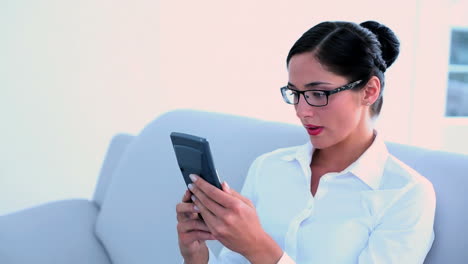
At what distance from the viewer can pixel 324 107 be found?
47.5 inches

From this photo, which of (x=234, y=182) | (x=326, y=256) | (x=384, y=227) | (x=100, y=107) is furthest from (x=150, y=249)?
(x=100, y=107)

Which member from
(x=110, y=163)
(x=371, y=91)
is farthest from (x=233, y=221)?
(x=110, y=163)

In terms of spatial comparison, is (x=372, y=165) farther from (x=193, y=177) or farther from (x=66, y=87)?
(x=66, y=87)

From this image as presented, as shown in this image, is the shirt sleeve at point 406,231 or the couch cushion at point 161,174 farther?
the couch cushion at point 161,174

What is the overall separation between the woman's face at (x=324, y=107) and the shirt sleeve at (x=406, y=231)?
0.18m

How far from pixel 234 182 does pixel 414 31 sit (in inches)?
119

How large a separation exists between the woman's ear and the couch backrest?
0.15m

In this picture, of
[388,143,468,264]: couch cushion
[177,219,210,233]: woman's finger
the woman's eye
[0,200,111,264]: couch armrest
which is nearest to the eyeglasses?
the woman's eye

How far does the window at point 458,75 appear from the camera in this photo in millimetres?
4465

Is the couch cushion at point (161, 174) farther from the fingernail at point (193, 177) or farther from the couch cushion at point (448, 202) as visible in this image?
the fingernail at point (193, 177)

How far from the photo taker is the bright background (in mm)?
3100

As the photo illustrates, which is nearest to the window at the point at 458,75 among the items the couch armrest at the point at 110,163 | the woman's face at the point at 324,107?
the couch armrest at the point at 110,163

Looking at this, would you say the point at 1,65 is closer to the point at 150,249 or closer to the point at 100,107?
the point at 100,107

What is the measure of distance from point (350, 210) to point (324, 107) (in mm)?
214
